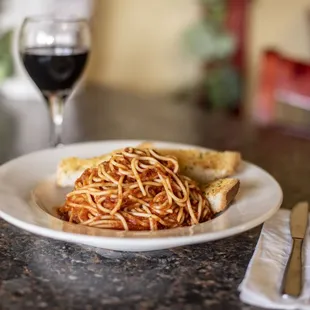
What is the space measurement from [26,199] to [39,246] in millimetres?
68

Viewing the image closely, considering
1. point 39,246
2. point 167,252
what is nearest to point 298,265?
point 167,252

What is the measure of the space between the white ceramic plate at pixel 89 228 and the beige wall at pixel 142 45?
4.18 ft

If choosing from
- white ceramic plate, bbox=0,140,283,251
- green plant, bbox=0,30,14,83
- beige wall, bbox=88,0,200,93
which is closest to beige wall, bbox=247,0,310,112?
beige wall, bbox=88,0,200,93

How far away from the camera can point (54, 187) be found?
1.00 metres

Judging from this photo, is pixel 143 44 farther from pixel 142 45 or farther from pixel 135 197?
pixel 135 197

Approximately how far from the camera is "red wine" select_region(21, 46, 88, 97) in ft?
4.09

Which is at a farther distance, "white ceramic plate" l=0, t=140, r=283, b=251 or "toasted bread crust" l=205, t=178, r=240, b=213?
"toasted bread crust" l=205, t=178, r=240, b=213

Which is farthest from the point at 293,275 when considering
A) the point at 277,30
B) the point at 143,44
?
the point at 277,30

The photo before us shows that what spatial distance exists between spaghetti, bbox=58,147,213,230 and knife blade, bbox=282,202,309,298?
0.12 m

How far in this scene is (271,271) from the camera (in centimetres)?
79

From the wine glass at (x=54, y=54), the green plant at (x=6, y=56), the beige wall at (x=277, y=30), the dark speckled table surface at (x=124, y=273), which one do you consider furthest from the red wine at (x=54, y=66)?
the beige wall at (x=277, y=30)

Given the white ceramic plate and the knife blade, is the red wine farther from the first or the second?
the knife blade

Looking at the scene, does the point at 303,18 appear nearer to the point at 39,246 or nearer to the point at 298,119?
the point at 298,119

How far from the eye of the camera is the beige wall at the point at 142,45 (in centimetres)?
236
